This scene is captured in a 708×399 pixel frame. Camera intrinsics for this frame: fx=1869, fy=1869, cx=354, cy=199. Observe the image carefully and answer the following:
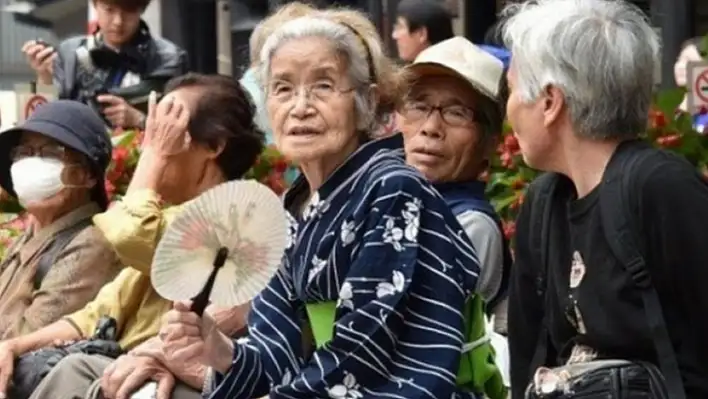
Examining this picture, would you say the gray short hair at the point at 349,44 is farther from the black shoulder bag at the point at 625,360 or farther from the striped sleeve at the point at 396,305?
the black shoulder bag at the point at 625,360

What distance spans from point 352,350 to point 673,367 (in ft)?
2.62

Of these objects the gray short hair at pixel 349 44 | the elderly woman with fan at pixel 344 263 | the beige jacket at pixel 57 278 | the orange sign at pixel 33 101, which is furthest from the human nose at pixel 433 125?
the orange sign at pixel 33 101

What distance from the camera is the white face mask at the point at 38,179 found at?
6.18 meters

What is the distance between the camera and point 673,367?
13.1ft

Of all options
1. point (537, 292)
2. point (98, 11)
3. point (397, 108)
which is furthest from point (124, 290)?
point (98, 11)

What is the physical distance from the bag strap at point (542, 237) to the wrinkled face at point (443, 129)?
3.19 ft

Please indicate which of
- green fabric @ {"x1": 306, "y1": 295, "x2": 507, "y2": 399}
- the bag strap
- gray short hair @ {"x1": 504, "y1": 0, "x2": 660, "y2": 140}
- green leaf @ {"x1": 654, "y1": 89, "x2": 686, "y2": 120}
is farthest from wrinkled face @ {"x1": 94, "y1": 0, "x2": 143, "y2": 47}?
gray short hair @ {"x1": 504, "y1": 0, "x2": 660, "y2": 140}

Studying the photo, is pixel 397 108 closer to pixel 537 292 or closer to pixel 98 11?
pixel 537 292

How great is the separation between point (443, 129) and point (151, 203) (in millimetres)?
898

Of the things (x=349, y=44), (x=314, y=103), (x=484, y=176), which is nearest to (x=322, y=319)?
(x=314, y=103)

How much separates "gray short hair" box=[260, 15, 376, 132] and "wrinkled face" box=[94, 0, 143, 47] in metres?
3.70

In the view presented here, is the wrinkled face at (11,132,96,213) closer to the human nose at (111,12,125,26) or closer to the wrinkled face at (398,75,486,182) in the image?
the wrinkled face at (398,75,486,182)

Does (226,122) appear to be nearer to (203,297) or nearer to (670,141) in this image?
(670,141)

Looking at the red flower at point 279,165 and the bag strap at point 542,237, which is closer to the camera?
the bag strap at point 542,237
